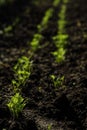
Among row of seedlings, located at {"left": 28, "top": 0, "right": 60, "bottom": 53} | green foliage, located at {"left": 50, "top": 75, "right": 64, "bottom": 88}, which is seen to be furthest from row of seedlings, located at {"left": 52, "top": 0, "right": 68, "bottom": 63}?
green foliage, located at {"left": 50, "top": 75, "right": 64, "bottom": 88}

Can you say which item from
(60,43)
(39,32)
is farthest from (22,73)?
(39,32)

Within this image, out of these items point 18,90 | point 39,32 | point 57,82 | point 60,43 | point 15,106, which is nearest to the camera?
point 15,106

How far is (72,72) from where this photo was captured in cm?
636

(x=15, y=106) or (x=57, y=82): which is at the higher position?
(x=57, y=82)

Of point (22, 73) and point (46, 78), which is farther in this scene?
point (46, 78)

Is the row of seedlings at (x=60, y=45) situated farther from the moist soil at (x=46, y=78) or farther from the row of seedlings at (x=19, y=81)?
the row of seedlings at (x=19, y=81)

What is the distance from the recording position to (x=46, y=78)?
6.13 meters

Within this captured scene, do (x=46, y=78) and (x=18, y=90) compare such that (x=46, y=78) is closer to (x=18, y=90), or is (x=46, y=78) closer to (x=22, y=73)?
(x=22, y=73)

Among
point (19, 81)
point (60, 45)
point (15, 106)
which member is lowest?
point (15, 106)

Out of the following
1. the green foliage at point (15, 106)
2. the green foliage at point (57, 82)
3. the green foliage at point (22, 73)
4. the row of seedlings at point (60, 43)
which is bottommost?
the green foliage at point (15, 106)

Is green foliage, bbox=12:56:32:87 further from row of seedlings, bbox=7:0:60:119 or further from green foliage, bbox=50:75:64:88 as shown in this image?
green foliage, bbox=50:75:64:88

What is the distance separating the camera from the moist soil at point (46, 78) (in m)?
4.71

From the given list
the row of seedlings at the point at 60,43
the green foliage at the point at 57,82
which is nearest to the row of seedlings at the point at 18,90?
the green foliage at the point at 57,82

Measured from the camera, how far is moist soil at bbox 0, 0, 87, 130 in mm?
4707
